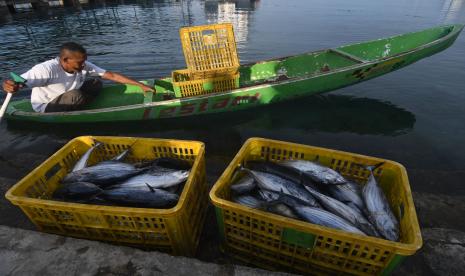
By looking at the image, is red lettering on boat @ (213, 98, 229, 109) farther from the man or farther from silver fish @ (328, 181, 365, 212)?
silver fish @ (328, 181, 365, 212)

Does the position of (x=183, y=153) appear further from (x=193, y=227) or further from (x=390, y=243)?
(x=390, y=243)

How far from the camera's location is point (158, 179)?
3.28m

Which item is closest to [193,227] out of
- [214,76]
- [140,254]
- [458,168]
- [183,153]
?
[140,254]

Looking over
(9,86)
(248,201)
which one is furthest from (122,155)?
(9,86)

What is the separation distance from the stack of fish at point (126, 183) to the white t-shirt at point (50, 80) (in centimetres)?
355

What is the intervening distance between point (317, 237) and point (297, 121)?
5.76 m

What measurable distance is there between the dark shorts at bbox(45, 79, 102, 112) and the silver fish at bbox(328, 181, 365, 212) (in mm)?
6654

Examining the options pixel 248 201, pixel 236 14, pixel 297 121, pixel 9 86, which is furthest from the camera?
pixel 236 14

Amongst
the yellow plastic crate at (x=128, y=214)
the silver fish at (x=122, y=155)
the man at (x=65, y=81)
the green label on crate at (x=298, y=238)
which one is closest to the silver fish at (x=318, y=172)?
the green label on crate at (x=298, y=238)

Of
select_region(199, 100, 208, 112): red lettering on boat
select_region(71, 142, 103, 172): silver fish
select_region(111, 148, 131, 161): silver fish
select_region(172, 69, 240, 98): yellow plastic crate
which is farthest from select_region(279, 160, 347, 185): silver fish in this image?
select_region(172, 69, 240, 98): yellow plastic crate

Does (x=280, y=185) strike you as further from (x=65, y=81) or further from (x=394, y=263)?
(x=65, y=81)

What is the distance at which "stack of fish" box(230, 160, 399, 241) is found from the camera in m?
2.70

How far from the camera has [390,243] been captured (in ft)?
7.17

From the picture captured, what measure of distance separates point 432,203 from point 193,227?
3.61m
